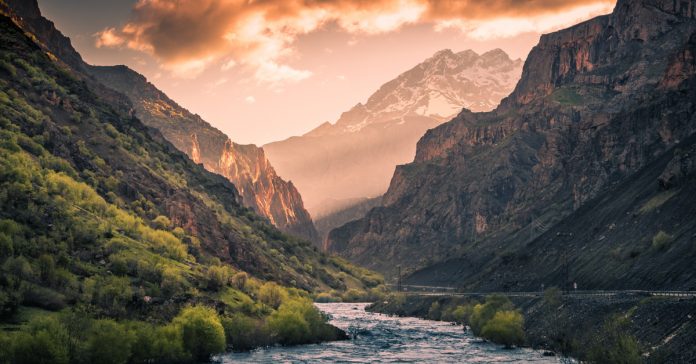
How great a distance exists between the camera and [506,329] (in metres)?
126

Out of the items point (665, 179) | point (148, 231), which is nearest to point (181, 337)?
point (148, 231)

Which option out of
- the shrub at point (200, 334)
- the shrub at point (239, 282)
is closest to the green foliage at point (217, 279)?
the shrub at point (239, 282)

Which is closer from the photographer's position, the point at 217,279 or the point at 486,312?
the point at 486,312

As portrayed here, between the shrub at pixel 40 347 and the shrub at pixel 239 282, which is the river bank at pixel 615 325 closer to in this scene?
the shrub at pixel 40 347

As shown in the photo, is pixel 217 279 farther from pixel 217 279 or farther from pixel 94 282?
pixel 94 282

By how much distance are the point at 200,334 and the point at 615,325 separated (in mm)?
55814

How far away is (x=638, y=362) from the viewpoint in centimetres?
7388

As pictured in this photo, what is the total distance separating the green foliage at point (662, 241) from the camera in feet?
422

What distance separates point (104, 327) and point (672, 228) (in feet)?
342

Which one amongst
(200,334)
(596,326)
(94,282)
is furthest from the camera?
(94,282)

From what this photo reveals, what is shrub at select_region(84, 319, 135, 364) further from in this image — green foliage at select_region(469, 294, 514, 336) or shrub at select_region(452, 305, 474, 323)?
shrub at select_region(452, 305, 474, 323)

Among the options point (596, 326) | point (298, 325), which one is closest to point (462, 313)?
point (298, 325)

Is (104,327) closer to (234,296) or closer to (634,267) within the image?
(234,296)

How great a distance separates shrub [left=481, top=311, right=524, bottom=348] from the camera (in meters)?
125
